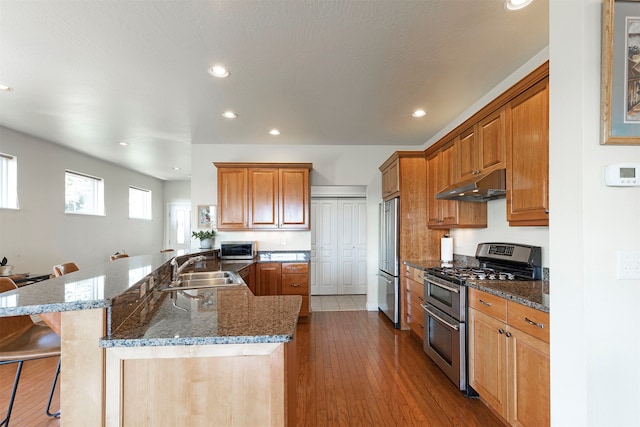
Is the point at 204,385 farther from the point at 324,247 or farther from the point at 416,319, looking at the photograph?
the point at 324,247

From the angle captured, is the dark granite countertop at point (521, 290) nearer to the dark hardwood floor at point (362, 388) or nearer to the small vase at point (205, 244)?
the dark hardwood floor at point (362, 388)

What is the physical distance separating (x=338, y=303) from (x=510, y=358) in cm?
360

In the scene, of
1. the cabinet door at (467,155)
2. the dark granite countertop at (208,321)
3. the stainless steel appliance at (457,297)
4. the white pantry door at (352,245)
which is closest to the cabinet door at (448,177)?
the cabinet door at (467,155)

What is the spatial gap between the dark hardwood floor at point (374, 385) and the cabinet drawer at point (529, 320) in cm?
81

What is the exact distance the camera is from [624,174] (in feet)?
3.90

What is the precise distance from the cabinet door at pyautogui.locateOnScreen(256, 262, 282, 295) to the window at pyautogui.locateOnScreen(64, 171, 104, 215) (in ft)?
12.2

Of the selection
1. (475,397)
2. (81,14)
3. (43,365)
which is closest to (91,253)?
(43,365)

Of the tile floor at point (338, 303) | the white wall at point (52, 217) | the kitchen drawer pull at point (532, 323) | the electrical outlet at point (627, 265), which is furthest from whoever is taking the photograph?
the tile floor at point (338, 303)

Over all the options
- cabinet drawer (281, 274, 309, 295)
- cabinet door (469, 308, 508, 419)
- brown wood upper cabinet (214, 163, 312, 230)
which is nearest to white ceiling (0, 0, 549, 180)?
brown wood upper cabinet (214, 163, 312, 230)

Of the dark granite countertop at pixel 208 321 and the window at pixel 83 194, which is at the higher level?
the window at pixel 83 194

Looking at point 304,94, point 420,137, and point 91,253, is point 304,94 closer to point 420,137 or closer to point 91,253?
point 420,137

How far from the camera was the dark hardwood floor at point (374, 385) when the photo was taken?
2.09 metres

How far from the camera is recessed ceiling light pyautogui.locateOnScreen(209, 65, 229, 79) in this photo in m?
2.46

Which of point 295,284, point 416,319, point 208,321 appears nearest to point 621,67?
point 208,321
